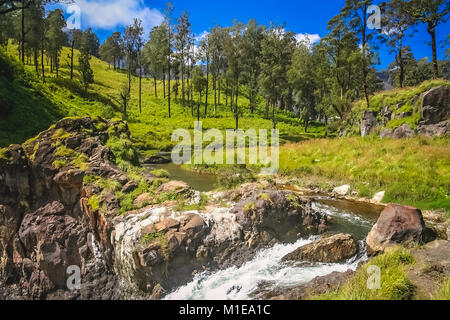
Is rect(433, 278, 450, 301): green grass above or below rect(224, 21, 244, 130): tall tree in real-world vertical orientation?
below

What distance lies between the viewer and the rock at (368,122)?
116ft

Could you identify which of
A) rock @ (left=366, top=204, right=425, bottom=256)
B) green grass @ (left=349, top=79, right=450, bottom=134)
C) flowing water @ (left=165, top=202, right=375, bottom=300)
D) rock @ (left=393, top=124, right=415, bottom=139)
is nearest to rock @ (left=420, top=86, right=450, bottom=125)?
green grass @ (left=349, top=79, right=450, bottom=134)

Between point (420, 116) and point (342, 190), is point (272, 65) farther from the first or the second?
point (342, 190)

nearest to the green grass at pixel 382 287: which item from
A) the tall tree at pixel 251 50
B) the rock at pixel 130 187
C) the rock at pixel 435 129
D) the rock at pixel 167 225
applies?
the rock at pixel 167 225

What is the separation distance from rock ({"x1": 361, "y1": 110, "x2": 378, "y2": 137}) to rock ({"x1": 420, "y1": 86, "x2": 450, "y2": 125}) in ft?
24.0

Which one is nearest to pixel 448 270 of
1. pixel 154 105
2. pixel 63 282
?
pixel 63 282

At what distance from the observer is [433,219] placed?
51.3 feet

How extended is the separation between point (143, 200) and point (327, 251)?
27.4 feet

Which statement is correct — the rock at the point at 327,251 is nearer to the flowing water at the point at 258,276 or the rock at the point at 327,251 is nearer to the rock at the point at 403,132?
the flowing water at the point at 258,276

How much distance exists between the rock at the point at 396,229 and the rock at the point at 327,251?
0.81 metres

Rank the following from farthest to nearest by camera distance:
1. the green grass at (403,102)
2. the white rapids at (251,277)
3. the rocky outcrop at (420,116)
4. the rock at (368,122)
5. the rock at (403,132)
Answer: the rock at (368,122) < the green grass at (403,102) < the rock at (403,132) < the rocky outcrop at (420,116) < the white rapids at (251,277)

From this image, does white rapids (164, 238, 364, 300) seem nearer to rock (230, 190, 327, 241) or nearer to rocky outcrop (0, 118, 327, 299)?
rocky outcrop (0, 118, 327, 299)

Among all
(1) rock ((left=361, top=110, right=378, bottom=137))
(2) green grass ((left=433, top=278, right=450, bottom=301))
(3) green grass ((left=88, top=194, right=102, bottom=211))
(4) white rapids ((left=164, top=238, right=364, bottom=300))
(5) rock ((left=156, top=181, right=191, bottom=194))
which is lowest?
(4) white rapids ((left=164, top=238, right=364, bottom=300))

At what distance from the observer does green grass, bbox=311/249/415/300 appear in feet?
22.8
